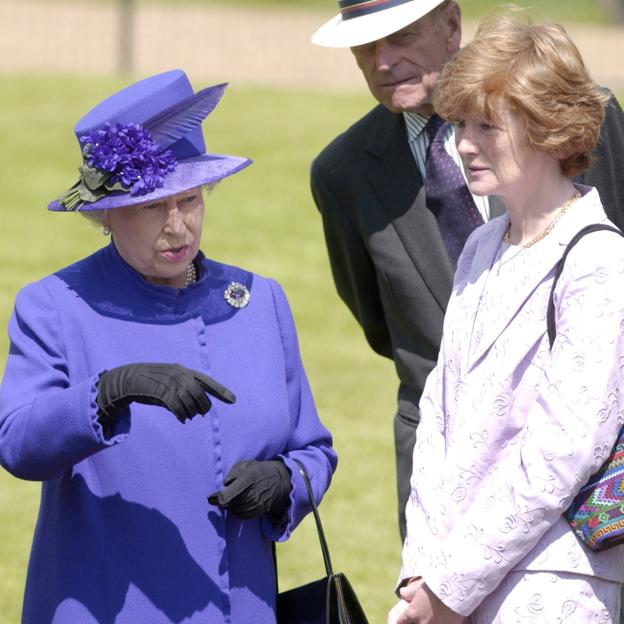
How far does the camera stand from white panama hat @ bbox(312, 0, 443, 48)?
3867 millimetres

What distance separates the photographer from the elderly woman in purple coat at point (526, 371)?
2803 mm

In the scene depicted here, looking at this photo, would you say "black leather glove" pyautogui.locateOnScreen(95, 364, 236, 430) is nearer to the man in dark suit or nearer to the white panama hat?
the man in dark suit

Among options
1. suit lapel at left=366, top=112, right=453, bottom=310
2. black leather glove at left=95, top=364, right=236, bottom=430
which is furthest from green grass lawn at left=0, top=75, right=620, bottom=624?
black leather glove at left=95, top=364, right=236, bottom=430

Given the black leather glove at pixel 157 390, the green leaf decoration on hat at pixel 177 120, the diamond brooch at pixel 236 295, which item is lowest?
the diamond brooch at pixel 236 295

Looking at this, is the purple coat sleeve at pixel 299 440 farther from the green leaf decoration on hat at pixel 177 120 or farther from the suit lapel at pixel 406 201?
the suit lapel at pixel 406 201

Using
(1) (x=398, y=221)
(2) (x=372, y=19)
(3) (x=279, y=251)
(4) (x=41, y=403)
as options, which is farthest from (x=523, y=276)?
(3) (x=279, y=251)

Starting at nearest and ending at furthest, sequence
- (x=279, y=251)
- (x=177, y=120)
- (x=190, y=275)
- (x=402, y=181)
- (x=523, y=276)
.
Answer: (x=523, y=276) < (x=177, y=120) < (x=190, y=275) < (x=402, y=181) < (x=279, y=251)

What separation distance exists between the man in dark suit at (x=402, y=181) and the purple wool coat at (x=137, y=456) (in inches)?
32.5

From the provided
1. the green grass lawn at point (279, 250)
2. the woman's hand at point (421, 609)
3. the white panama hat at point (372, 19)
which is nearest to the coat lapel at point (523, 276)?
the woman's hand at point (421, 609)

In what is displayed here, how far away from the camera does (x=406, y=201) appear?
405cm

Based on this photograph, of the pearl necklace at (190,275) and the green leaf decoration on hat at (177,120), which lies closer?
the green leaf decoration on hat at (177,120)

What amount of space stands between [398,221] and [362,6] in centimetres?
60

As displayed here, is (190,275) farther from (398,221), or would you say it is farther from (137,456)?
(398,221)

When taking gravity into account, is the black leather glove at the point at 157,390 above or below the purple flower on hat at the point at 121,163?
below
